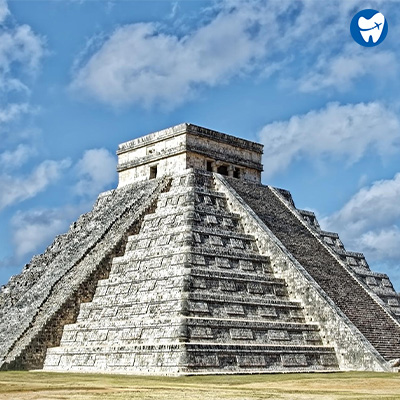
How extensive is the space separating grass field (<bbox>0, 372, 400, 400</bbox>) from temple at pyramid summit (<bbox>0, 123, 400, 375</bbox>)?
54.8 inches

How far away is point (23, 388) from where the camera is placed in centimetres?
1250

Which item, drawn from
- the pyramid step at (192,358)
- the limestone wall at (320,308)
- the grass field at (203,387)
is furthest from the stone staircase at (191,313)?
the grass field at (203,387)

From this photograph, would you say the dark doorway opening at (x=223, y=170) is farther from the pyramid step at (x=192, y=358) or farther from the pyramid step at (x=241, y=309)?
the pyramid step at (x=192, y=358)

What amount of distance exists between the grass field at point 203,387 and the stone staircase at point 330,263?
11.7 ft

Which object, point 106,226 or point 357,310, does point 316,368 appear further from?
point 106,226

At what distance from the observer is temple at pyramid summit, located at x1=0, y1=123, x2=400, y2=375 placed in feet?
56.3

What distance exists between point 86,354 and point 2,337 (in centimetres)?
307

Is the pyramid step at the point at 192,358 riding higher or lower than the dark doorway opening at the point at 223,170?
lower

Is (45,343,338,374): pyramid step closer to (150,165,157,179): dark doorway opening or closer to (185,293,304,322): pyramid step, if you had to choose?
(185,293,304,322): pyramid step

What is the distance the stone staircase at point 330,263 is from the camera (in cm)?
1980

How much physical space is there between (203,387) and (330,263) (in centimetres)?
1060

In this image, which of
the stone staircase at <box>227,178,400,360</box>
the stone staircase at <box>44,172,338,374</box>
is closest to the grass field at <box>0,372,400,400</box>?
the stone staircase at <box>44,172,338,374</box>

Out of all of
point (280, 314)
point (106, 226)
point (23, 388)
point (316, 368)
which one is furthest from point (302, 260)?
point (23, 388)

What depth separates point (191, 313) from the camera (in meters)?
17.1
